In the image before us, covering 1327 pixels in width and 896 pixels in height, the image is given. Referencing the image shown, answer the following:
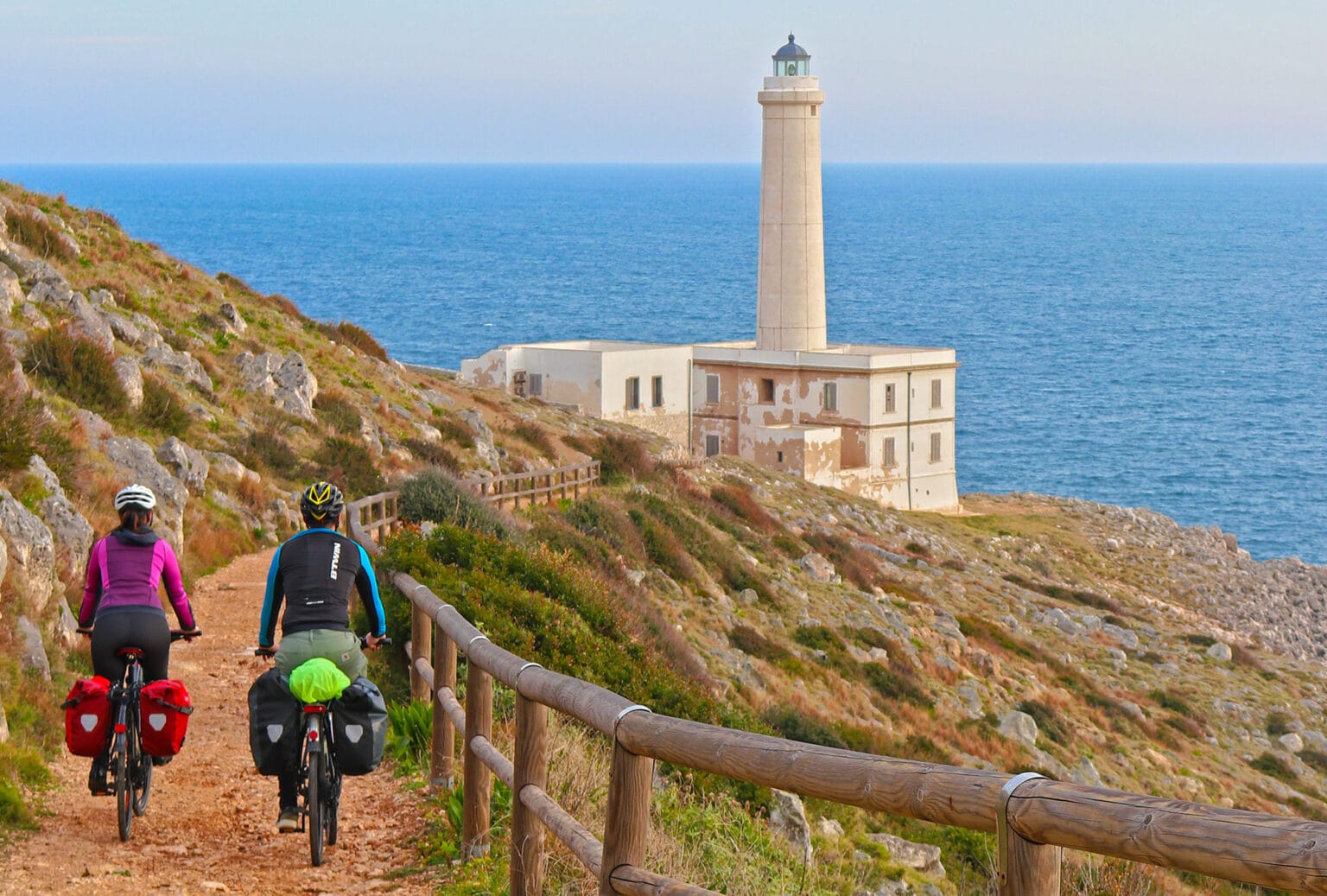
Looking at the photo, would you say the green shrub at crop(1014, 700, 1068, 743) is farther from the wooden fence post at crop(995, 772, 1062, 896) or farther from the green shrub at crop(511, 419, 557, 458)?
the wooden fence post at crop(995, 772, 1062, 896)

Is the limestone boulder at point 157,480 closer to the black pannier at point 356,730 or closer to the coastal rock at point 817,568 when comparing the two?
the black pannier at point 356,730

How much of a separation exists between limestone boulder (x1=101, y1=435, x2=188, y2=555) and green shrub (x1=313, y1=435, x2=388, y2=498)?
3.94 meters

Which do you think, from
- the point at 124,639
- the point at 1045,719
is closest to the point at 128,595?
the point at 124,639

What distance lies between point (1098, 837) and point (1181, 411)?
85.1 metres

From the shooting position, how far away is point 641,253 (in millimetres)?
191500

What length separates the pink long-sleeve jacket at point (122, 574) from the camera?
7625mm

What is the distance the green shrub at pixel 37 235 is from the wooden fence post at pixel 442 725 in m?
20.7

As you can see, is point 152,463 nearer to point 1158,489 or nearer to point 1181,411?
point 1158,489

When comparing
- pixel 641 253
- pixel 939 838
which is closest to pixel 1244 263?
pixel 641 253

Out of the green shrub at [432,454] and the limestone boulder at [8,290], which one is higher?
the limestone boulder at [8,290]

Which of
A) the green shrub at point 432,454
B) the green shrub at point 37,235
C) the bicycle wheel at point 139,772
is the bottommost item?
the green shrub at point 432,454

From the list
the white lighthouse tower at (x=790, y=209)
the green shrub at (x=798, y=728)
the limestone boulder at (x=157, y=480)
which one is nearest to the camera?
the limestone boulder at (x=157, y=480)

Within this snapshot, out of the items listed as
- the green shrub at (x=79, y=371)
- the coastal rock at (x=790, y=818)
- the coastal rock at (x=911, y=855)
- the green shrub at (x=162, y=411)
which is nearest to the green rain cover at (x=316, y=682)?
the coastal rock at (x=790, y=818)

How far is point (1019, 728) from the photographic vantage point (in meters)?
24.3
